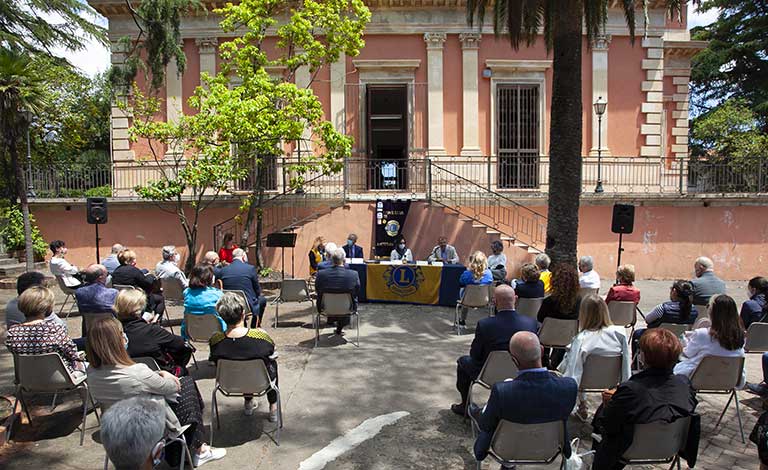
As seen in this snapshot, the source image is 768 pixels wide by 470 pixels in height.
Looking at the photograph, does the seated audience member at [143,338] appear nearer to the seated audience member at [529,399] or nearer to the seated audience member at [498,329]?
the seated audience member at [498,329]

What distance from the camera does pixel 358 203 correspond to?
45.6ft

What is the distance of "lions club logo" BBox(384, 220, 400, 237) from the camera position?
13805mm

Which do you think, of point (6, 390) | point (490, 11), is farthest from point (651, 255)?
point (6, 390)

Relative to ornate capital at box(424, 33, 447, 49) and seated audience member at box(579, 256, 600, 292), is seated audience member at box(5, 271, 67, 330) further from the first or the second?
ornate capital at box(424, 33, 447, 49)

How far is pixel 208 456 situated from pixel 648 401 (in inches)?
129

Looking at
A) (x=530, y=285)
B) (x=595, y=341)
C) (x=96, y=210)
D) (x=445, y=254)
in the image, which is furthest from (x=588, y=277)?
(x=96, y=210)

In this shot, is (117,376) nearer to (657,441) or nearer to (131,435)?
(131,435)

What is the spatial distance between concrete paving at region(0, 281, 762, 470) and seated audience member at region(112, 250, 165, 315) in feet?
3.25

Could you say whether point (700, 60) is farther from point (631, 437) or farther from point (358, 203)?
point (631, 437)

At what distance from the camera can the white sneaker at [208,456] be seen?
424 centimetres

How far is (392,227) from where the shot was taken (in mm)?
13828

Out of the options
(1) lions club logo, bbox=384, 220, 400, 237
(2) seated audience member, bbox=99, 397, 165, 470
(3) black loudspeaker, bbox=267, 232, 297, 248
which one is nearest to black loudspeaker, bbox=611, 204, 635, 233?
(1) lions club logo, bbox=384, 220, 400, 237

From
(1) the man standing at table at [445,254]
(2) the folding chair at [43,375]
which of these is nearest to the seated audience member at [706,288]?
(1) the man standing at table at [445,254]

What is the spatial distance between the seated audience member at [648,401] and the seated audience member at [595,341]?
1.06m
